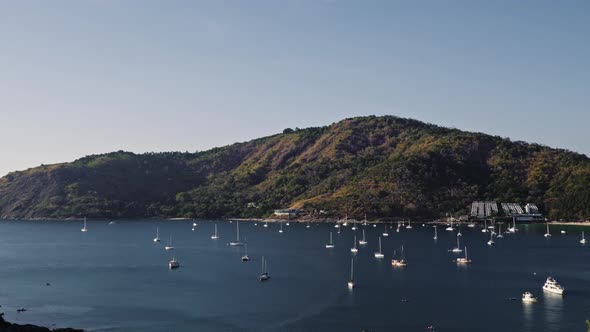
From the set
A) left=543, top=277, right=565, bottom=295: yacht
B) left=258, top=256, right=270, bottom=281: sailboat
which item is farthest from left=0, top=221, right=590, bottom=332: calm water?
left=258, top=256, right=270, bottom=281: sailboat

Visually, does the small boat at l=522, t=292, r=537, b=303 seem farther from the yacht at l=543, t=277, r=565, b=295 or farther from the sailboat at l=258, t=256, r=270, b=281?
the sailboat at l=258, t=256, r=270, b=281

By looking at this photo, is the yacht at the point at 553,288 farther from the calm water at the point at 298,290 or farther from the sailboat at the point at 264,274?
the sailboat at the point at 264,274

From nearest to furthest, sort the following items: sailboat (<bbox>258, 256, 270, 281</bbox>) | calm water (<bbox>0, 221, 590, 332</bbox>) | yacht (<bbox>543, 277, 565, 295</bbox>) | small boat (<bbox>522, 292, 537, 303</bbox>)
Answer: calm water (<bbox>0, 221, 590, 332</bbox>), small boat (<bbox>522, 292, 537, 303</bbox>), yacht (<bbox>543, 277, 565, 295</bbox>), sailboat (<bbox>258, 256, 270, 281</bbox>)

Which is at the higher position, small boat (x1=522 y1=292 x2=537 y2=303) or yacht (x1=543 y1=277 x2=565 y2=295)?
yacht (x1=543 y1=277 x2=565 y2=295)

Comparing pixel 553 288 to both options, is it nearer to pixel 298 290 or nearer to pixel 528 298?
pixel 528 298

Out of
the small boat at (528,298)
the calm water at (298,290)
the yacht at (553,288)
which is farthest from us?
the yacht at (553,288)

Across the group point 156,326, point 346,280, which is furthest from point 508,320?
point 156,326

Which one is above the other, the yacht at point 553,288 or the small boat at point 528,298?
the yacht at point 553,288

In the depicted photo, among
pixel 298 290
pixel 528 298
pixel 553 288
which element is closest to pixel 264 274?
pixel 298 290

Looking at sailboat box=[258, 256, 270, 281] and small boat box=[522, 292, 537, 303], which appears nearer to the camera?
small boat box=[522, 292, 537, 303]

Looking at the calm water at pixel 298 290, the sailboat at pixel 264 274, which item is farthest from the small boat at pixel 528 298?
the sailboat at pixel 264 274
